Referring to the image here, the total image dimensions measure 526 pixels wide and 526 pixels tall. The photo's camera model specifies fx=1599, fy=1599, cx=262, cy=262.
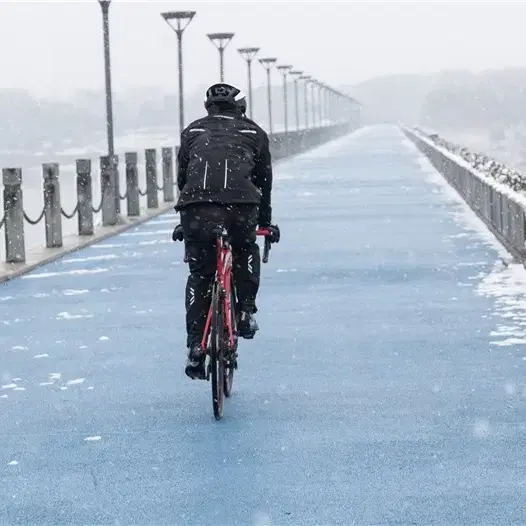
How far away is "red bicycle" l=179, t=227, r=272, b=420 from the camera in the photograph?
8.36 m

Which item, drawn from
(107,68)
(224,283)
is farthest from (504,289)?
(107,68)

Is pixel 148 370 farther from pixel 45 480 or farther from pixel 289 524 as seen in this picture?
pixel 289 524

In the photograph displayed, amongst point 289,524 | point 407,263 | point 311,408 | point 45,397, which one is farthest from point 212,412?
point 407,263

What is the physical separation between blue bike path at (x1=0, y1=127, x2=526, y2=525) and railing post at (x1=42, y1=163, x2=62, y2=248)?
9.13 ft

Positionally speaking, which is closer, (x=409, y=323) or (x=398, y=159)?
(x=409, y=323)

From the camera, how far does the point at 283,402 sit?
912 cm

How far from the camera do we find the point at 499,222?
21.5 meters

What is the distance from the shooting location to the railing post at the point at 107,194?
84.7 feet

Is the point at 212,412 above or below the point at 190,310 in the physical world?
below

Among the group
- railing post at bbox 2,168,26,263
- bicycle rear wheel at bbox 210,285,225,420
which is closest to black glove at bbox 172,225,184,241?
bicycle rear wheel at bbox 210,285,225,420

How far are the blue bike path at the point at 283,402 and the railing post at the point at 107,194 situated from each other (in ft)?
25.1

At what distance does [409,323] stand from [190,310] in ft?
13.7

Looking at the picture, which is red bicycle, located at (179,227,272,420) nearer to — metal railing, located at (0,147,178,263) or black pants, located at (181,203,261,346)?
black pants, located at (181,203,261,346)

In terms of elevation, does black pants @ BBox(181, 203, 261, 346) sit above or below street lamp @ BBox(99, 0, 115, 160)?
below
